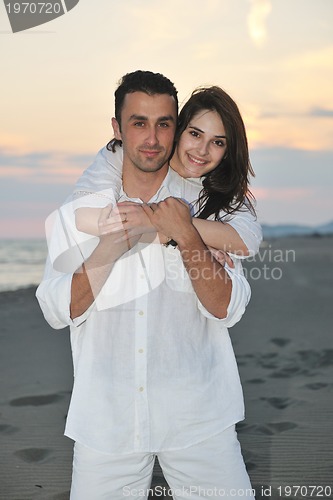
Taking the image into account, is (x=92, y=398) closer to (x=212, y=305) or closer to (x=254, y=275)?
(x=212, y=305)

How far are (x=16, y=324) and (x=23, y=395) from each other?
130 inches

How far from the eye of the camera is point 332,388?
5.97 m

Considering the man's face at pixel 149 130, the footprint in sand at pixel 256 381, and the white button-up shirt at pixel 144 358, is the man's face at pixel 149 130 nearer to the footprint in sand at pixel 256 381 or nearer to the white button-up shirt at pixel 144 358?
the white button-up shirt at pixel 144 358

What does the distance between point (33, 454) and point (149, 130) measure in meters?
2.88

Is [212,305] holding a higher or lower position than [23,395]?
higher

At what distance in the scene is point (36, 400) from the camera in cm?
604

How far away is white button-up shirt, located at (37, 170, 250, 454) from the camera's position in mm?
2836

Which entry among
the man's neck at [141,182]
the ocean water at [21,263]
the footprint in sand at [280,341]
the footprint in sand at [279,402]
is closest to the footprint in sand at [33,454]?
the footprint in sand at [279,402]

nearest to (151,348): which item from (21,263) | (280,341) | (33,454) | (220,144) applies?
(220,144)

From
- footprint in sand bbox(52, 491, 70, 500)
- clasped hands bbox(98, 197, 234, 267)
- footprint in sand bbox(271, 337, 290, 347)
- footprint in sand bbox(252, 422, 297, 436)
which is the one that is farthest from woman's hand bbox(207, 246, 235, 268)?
footprint in sand bbox(271, 337, 290, 347)

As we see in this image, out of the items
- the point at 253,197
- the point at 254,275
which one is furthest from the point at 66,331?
the point at 254,275

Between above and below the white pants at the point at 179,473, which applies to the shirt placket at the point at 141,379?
above

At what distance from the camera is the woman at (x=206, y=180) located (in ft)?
9.66

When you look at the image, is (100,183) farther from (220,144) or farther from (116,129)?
(220,144)
